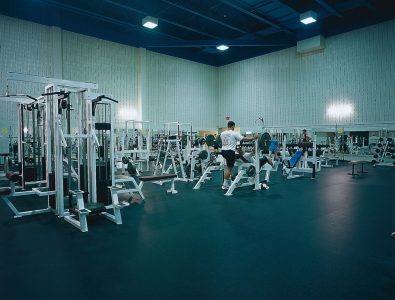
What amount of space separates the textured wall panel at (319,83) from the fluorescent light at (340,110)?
0.41 ft

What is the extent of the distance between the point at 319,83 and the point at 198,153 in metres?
7.89

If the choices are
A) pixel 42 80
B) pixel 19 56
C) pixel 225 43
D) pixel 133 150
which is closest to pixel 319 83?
pixel 225 43

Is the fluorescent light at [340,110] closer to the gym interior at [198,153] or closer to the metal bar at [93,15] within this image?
the gym interior at [198,153]

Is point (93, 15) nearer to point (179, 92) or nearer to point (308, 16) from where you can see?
point (179, 92)

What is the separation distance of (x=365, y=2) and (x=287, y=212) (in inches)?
366

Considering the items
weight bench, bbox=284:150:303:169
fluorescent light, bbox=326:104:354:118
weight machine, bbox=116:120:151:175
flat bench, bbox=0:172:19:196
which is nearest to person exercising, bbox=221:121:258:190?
weight machine, bbox=116:120:151:175

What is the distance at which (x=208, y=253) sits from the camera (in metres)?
2.40

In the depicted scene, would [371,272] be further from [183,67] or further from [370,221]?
[183,67]

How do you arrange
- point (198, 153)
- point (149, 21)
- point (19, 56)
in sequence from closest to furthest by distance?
point (198, 153)
point (19, 56)
point (149, 21)

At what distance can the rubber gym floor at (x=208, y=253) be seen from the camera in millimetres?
1842

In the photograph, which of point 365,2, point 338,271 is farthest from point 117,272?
point 365,2

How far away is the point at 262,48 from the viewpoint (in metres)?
14.0

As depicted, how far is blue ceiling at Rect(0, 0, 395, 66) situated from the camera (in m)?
9.80

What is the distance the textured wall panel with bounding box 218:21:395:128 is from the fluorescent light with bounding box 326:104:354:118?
125mm
